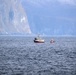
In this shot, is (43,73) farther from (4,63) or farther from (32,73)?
(4,63)

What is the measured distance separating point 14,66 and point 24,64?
3.61m

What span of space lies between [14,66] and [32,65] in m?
3.70

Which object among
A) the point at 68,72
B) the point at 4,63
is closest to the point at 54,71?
the point at 68,72

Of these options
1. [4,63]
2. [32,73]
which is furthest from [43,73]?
[4,63]

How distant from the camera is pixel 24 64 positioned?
74688 mm

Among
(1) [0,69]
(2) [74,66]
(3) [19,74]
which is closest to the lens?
(3) [19,74]

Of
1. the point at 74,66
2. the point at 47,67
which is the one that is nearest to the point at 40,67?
the point at 47,67

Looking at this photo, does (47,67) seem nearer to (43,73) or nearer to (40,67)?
(40,67)

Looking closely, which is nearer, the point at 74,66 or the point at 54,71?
the point at 54,71

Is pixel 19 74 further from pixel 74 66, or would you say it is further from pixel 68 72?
pixel 74 66

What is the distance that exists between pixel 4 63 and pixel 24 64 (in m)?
4.20

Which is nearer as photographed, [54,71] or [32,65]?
[54,71]

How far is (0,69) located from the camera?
67.4m

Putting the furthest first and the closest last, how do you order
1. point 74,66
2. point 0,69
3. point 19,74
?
point 74,66 < point 0,69 < point 19,74
